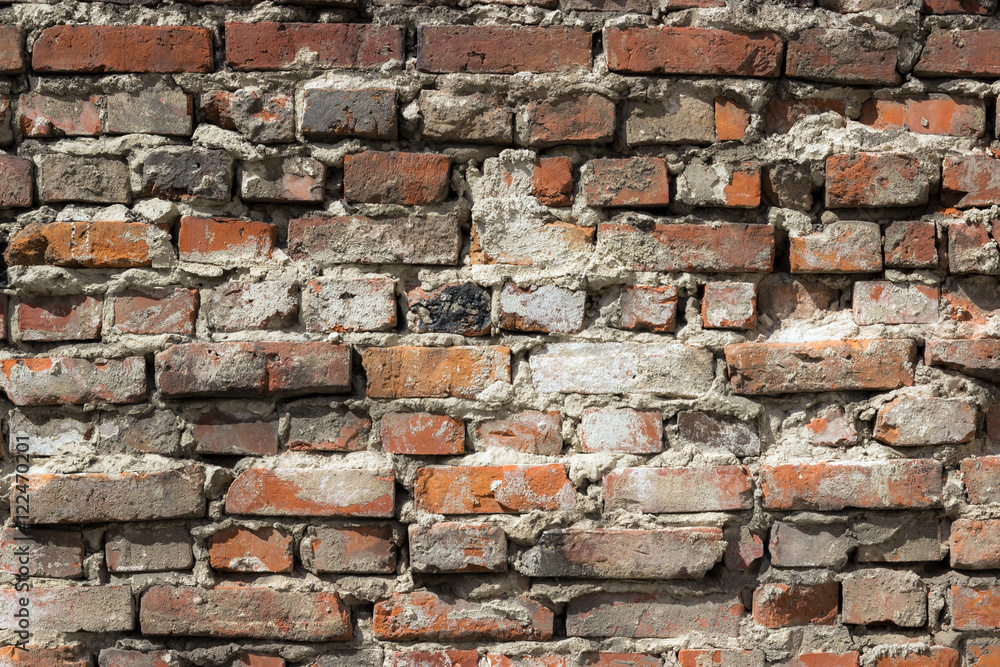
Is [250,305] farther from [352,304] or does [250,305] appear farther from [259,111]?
[259,111]

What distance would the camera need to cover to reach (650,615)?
3.92 ft

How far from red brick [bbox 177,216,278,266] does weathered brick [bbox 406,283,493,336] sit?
275mm

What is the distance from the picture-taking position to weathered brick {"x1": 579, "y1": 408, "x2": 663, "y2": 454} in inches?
47.2

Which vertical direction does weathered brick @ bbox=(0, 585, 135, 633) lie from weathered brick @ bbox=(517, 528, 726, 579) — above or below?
below

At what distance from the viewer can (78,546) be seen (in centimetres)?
119

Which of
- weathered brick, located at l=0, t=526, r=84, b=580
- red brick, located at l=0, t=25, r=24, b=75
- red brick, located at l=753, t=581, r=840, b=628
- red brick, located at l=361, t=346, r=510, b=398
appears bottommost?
red brick, located at l=753, t=581, r=840, b=628

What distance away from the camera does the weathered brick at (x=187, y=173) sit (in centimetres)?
120

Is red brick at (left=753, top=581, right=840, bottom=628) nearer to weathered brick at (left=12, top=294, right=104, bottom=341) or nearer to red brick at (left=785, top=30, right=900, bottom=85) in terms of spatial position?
red brick at (left=785, top=30, right=900, bottom=85)

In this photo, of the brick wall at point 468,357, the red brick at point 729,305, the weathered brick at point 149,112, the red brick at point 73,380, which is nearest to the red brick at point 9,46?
the brick wall at point 468,357

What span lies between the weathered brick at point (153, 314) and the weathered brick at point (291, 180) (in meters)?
0.21

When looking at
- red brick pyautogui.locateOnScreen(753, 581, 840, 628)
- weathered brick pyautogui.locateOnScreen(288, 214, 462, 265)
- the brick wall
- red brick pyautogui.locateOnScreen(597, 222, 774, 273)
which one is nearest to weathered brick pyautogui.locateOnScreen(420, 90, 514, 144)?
the brick wall

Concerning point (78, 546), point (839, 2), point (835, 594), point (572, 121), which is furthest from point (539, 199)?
point (78, 546)

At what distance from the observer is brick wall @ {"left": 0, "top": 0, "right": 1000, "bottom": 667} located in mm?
1188

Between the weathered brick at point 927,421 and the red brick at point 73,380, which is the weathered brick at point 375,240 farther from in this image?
the weathered brick at point 927,421
